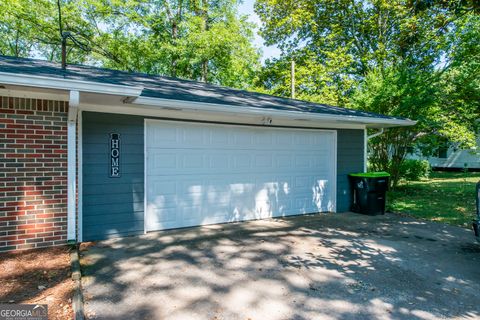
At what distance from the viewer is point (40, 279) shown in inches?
128

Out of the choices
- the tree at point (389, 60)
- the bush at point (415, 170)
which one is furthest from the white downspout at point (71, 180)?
the bush at point (415, 170)

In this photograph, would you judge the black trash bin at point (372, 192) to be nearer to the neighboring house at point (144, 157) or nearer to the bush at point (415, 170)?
the neighboring house at point (144, 157)

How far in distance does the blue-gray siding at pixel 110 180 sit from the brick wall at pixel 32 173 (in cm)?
40

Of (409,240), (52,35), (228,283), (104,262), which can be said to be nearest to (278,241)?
(228,283)

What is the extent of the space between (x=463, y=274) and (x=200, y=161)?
4.36 meters

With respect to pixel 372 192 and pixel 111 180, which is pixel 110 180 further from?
pixel 372 192

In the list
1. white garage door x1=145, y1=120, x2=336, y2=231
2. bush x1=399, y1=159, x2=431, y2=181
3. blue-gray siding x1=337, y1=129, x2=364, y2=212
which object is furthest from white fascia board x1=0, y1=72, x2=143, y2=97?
bush x1=399, y1=159, x2=431, y2=181

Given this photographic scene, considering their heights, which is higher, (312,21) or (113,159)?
(312,21)

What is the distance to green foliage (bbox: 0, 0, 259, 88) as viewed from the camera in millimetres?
14453

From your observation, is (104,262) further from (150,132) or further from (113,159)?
(150,132)

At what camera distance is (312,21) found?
16.0 meters

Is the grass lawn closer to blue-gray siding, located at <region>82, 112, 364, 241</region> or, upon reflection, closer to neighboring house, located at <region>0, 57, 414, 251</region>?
neighboring house, located at <region>0, 57, 414, 251</region>

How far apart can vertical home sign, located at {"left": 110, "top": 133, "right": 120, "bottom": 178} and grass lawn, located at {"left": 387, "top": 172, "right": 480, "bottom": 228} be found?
6615 mm

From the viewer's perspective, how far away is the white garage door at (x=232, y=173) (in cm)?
548
